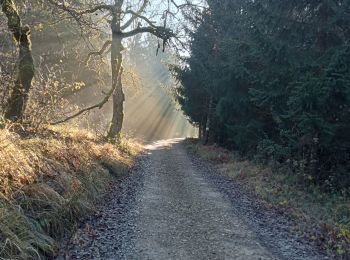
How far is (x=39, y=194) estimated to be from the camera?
265 inches

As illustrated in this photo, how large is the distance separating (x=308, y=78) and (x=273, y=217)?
13.0 ft

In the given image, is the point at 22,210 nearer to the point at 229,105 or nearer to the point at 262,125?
the point at 262,125

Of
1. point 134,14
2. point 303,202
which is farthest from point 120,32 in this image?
point 303,202

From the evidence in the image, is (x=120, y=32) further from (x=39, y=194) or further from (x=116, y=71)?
(x=39, y=194)

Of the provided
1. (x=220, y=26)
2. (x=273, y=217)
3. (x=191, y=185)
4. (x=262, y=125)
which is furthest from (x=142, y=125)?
(x=273, y=217)

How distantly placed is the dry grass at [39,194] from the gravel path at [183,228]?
369 millimetres

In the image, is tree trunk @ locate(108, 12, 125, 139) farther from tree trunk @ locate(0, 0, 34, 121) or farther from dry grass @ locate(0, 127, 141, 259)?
dry grass @ locate(0, 127, 141, 259)

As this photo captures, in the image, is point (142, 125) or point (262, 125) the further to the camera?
point (142, 125)

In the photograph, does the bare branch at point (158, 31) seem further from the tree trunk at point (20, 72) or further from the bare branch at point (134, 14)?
the tree trunk at point (20, 72)

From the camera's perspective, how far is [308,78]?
10.4 meters

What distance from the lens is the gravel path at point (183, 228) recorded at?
20.6 ft

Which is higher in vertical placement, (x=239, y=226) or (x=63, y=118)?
(x=63, y=118)

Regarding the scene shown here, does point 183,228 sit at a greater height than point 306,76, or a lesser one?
lesser

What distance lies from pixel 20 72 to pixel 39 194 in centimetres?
548
